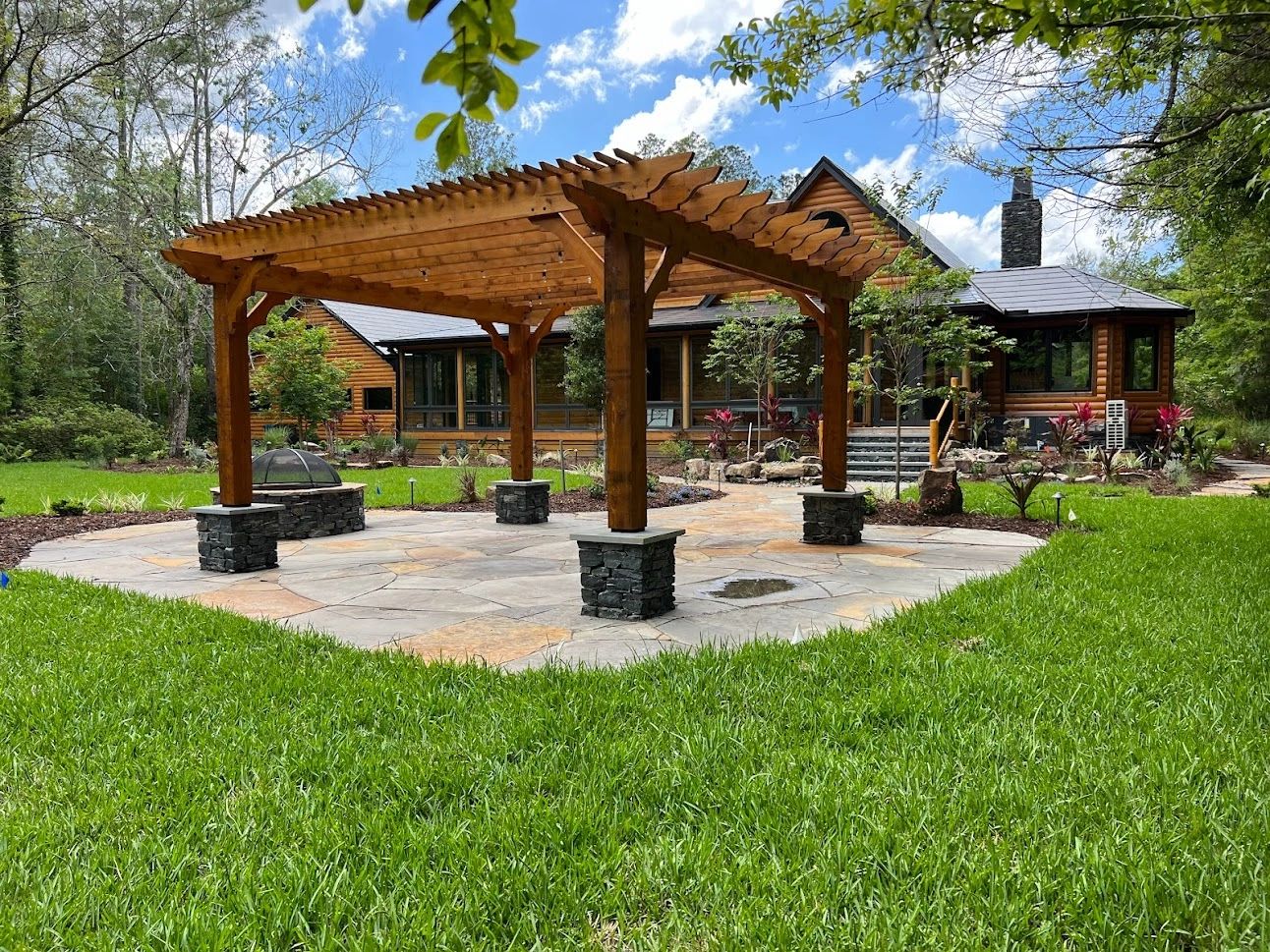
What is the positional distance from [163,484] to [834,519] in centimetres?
1192

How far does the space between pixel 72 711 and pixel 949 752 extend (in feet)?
11.1

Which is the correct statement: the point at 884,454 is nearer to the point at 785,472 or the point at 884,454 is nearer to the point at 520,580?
the point at 785,472

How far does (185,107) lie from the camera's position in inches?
861

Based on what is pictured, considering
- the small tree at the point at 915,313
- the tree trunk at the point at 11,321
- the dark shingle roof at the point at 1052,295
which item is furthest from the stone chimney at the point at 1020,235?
the tree trunk at the point at 11,321

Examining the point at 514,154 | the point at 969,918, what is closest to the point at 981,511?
the point at 969,918

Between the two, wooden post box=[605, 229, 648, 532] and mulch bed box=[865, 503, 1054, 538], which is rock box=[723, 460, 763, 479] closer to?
mulch bed box=[865, 503, 1054, 538]

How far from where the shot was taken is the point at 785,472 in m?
14.8

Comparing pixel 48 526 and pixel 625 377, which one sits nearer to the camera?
pixel 625 377

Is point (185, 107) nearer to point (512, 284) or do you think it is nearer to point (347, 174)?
point (347, 174)

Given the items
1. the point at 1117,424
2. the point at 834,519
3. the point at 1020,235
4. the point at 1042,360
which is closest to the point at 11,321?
the point at 834,519

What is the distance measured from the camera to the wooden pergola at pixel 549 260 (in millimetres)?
5026

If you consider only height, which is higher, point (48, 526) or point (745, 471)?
point (745, 471)

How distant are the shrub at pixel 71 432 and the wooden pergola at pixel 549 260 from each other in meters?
15.7

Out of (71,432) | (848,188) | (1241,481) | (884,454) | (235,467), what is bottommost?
(1241,481)
